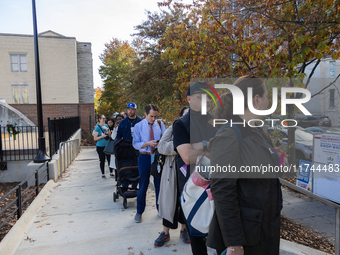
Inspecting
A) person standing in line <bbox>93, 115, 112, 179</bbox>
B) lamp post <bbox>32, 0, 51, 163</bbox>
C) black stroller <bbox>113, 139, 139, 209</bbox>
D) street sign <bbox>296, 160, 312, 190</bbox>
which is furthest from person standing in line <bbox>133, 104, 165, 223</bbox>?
lamp post <bbox>32, 0, 51, 163</bbox>

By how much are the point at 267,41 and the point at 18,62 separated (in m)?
29.8

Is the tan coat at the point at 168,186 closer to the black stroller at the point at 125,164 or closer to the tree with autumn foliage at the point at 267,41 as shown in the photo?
the black stroller at the point at 125,164

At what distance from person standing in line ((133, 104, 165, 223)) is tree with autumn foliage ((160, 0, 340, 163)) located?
2010 millimetres

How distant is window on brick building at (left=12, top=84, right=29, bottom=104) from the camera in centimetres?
2892

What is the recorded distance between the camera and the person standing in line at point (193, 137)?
277cm

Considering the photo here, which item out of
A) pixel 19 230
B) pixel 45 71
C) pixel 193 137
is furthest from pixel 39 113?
pixel 45 71

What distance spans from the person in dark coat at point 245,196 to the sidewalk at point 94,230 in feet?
6.34

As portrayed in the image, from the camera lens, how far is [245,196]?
1759 mm

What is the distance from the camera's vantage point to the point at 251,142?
183 cm

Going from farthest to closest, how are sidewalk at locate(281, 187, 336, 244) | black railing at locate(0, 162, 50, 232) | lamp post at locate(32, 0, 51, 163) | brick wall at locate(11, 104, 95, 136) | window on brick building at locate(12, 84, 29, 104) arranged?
window on brick building at locate(12, 84, 29, 104)
brick wall at locate(11, 104, 95, 136)
lamp post at locate(32, 0, 51, 163)
sidewalk at locate(281, 187, 336, 244)
black railing at locate(0, 162, 50, 232)

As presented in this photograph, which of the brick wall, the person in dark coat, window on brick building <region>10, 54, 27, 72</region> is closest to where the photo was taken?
the person in dark coat

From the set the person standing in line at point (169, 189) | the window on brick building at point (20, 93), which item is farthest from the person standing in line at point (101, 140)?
the window on brick building at point (20, 93)

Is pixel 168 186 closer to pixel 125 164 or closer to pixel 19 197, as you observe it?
pixel 125 164

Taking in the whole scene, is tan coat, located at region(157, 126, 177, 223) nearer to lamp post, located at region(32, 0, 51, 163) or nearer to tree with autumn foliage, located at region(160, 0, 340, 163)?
tree with autumn foliage, located at region(160, 0, 340, 163)
